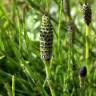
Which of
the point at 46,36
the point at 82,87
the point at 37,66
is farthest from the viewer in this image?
the point at 37,66

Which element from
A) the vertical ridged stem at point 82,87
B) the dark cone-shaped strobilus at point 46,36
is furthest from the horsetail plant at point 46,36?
the vertical ridged stem at point 82,87

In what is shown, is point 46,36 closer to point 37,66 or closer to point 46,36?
point 46,36

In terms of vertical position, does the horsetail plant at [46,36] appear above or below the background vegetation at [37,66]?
above

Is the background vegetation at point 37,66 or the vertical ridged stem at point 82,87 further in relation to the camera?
the background vegetation at point 37,66

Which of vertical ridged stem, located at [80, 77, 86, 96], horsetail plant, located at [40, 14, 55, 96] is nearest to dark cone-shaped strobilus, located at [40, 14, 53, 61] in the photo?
horsetail plant, located at [40, 14, 55, 96]

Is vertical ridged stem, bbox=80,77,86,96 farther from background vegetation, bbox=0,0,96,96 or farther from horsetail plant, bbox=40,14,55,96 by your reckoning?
horsetail plant, bbox=40,14,55,96

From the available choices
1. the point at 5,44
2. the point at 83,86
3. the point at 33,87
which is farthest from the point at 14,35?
the point at 83,86

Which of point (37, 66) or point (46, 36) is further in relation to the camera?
point (37, 66)

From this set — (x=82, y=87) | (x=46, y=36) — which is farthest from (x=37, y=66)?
(x=46, y=36)

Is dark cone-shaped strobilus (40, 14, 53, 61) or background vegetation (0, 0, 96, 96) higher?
dark cone-shaped strobilus (40, 14, 53, 61)

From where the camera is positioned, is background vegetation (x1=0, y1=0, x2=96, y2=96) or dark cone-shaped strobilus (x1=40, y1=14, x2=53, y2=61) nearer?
dark cone-shaped strobilus (x1=40, y1=14, x2=53, y2=61)

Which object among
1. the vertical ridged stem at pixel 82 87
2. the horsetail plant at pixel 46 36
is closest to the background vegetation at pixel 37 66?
the vertical ridged stem at pixel 82 87

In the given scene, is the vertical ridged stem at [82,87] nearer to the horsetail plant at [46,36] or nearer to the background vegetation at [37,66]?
the background vegetation at [37,66]
